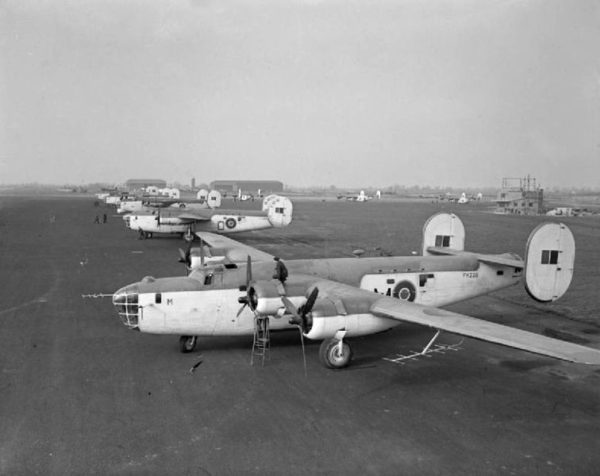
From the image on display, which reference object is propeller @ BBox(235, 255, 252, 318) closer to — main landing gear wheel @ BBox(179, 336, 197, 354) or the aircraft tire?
main landing gear wheel @ BBox(179, 336, 197, 354)

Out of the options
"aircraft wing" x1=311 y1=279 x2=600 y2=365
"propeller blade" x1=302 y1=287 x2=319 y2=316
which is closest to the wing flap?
"aircraft wing" x1=311 y1=279 x2=600 y2=365

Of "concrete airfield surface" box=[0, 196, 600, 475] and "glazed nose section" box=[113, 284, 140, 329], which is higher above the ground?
"glazed nose section" box=[113, 284, 140, 329]

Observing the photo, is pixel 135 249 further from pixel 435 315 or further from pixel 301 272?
pixel 435 315

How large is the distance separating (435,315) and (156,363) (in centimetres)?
805

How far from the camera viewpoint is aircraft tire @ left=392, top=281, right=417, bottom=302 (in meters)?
17.8

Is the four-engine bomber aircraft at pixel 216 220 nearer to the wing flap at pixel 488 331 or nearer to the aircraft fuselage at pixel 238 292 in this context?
the aircraft fuselage at pixel 238 292

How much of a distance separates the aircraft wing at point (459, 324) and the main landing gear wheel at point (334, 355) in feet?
3.80

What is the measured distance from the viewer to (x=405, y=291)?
1784 centimetres

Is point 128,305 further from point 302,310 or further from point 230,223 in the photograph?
point 230,223

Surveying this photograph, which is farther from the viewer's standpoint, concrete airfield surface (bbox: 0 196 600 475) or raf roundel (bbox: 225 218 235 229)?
raf roundel (bbox: 225 218 235 229)

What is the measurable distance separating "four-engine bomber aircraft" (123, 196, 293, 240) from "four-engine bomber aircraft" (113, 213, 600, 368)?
1009 inches

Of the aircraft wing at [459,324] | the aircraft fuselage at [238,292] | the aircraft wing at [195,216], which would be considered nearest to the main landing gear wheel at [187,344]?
the aircraft fuselage at [238,292]

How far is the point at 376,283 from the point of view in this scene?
17.7 metres

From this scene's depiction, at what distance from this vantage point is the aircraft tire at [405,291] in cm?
1777
